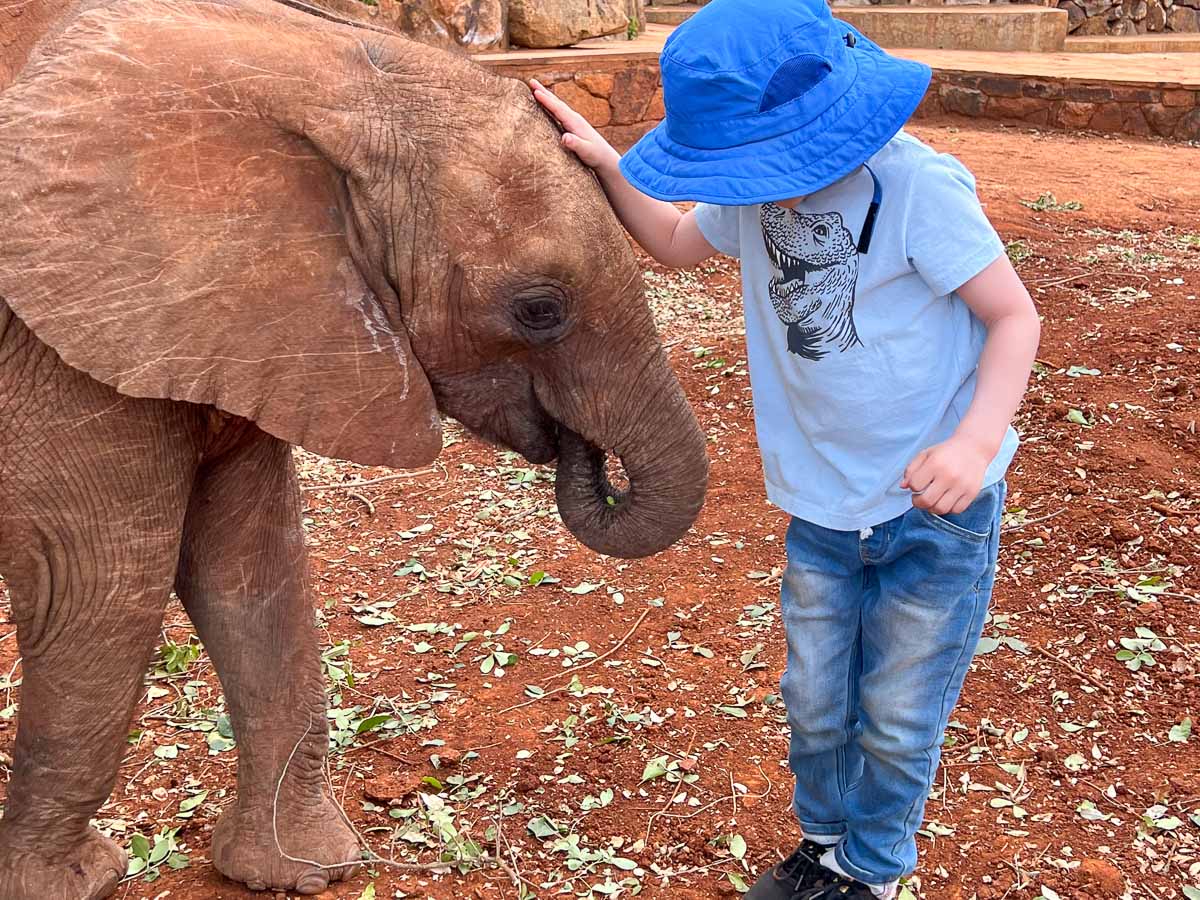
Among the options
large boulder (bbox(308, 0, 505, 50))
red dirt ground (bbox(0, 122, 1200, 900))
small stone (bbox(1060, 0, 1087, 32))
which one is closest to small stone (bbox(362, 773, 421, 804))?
red dirt ground (bbox(0, 122, 1200, 900))

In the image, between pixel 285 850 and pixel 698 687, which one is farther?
pixel 698 687

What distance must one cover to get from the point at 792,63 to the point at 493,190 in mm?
603

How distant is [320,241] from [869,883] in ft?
6.16

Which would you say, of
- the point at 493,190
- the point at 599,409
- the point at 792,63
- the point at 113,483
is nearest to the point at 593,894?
the point at 599,409

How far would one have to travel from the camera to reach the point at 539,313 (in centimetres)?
273

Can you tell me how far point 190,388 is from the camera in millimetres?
2520

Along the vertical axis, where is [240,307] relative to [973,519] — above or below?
above

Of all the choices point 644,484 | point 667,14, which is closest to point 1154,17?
point 667,14

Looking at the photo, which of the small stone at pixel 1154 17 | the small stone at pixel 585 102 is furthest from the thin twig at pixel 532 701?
the small stone at pixel 1154 17

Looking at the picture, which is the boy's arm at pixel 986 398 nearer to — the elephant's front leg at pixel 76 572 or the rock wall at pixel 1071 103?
the elephant's front leg at pixel 76 572

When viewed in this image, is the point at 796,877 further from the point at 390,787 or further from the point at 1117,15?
the point at 1117,15

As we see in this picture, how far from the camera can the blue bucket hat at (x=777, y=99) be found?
2.53 metres

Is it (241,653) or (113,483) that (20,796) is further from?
(113,483)

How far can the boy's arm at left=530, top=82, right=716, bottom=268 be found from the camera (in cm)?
276
